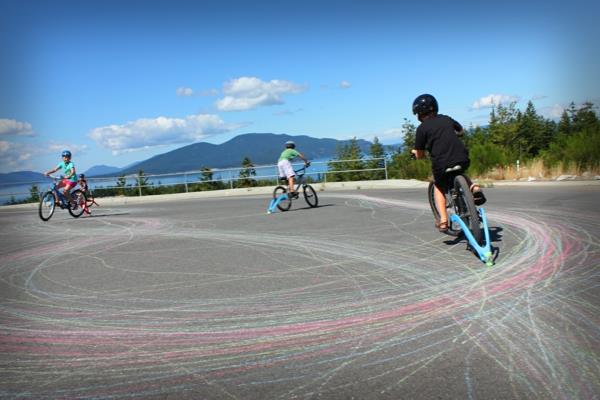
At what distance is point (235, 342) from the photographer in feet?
12.5

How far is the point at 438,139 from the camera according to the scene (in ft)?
22.0

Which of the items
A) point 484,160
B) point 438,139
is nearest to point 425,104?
point 438,139

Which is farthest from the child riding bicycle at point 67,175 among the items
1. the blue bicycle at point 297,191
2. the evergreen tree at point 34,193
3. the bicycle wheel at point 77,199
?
the evergreen tree at point 34,193

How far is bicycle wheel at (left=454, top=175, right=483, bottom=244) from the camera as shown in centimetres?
606

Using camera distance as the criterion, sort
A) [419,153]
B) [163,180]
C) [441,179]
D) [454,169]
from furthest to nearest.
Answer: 1. [163,180]
2. [419,153]
3. [441,179]
4. [454,169]

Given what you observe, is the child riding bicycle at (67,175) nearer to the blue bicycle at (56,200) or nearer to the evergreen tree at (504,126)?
the blue bicycle at (56,200)

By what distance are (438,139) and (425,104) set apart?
51cm

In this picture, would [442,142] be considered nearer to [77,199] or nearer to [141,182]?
[77,199]

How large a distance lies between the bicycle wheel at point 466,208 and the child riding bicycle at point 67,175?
44.7ft

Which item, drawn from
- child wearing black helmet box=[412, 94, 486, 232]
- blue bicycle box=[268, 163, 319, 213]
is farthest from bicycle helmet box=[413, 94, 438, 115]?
blue bicycle box=[268, 163, 319, 213]

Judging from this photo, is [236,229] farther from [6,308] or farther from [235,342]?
[235,342]

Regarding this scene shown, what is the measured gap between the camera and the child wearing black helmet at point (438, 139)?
662 centimetres

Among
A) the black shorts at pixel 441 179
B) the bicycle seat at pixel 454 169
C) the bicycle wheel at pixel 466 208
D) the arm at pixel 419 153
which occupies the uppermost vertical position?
the arm at pixel 419 153

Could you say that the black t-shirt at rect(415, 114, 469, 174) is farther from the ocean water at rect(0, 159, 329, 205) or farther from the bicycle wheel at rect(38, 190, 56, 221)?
the ocean water at rect(0, 159, 329, 205)
